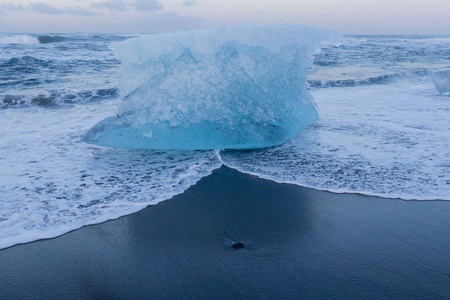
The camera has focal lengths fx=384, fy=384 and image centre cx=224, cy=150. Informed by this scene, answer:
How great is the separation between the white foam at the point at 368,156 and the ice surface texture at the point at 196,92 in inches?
15.1

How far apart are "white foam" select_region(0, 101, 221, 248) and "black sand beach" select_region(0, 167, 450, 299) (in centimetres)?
23

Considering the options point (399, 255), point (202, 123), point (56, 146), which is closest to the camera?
point (399, 255)

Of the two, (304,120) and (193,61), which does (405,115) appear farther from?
(193,61)

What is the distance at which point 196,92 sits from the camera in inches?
178

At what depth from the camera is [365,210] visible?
306 centimetres

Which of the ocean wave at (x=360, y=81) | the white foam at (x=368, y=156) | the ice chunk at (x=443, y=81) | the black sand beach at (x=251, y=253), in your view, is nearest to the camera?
the black sand beach at (x=251, y=253)

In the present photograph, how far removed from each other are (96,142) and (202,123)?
126cm

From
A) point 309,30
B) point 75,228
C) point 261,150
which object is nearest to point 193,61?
point 261,150

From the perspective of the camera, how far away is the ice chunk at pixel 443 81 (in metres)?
9.05

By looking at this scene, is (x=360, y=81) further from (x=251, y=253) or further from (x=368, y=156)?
(x=251, y=253)

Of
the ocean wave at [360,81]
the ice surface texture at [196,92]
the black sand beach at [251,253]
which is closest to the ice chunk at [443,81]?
the ocean wave at [360,81]

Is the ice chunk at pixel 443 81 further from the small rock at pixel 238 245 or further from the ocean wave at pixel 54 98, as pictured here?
the small rock at pixel 238 245

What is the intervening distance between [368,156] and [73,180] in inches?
125

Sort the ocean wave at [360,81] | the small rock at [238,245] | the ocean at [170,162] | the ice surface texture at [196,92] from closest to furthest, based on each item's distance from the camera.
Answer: the small rock at [238,245], the ocean at [170,162], the ice surface texture at [196,92], the ocean wave at [360,81]
